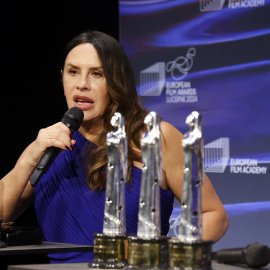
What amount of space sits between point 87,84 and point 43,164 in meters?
0.53

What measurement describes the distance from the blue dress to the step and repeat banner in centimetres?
145

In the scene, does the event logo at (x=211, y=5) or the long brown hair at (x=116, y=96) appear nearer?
the long brown hair at (x=116, y=96)

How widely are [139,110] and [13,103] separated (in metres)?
1.93

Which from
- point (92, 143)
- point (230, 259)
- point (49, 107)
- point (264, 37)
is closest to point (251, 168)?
point (264, 37)

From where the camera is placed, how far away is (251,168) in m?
4.03

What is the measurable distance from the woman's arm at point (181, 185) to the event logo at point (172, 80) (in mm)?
1978

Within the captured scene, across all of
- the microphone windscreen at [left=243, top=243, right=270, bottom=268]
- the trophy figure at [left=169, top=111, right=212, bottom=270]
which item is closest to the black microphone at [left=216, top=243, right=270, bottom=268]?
the microphone windscreen at [left=243, top=243, right=270, bottom=268]

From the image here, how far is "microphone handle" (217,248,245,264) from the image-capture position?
155 centimetres

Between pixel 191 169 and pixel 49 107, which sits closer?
pixel 191 169

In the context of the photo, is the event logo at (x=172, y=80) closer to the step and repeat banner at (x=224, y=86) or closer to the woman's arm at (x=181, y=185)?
the step and repeat banner at (x=224, y=86)

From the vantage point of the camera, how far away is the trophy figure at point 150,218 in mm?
1418

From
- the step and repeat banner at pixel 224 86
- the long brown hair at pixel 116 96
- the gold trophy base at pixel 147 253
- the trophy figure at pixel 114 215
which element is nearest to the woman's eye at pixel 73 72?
the long brown hair at pixel 116 96

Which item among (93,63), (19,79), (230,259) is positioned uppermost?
(19,79)

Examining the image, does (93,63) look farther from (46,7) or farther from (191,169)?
(46,7)
